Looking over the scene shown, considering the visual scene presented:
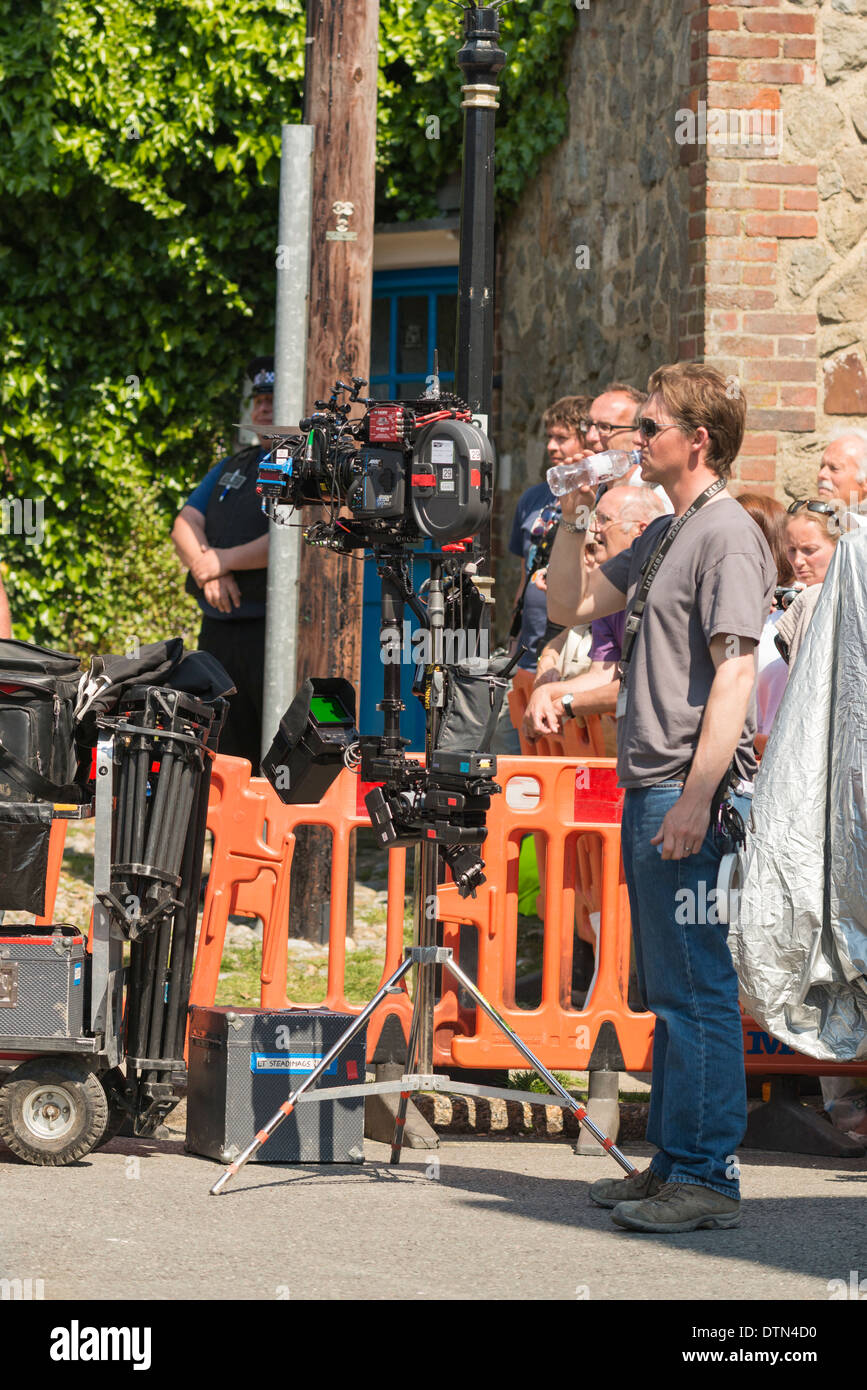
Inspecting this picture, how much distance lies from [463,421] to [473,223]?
1.81 meters

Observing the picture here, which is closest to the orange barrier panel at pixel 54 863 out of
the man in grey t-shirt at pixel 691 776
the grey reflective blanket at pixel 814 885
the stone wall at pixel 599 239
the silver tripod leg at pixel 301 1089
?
the silver tripod leg at pixel 301 1089

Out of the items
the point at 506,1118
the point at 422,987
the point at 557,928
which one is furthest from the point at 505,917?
the point at 422,987

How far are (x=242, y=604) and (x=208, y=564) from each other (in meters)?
0.25

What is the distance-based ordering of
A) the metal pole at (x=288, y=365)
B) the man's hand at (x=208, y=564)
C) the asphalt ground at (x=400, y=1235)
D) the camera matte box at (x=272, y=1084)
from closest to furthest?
1. the asphalt ground at (x=400, y=1235)
2. the camera matte box at (x=272, y=1084)
3. the metal pole at (x=288, y=365)
4. the man's hand at (x=208, y=564)

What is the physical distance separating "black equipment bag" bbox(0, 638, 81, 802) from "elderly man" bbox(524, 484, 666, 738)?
161 cm

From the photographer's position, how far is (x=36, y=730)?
534cm

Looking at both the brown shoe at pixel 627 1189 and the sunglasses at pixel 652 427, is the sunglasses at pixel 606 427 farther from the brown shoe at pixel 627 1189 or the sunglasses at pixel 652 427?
the brown shoe at pixel 627 1189

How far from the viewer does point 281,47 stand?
10.9 metres

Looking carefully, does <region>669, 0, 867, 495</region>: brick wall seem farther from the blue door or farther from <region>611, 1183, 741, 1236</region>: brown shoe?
A: <region>611, 1183, 741, 1236</region>: brown shoe

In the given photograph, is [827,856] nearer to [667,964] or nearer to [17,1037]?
[667,964]

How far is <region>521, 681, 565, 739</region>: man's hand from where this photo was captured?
621cm

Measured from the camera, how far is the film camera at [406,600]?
16.6 feet

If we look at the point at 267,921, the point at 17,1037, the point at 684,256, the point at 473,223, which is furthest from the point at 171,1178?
the point at 684,256

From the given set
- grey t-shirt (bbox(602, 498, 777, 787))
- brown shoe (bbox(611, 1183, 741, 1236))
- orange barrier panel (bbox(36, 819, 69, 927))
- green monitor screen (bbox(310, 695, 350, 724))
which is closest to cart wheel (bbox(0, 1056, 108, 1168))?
orange barrier panel (bbox(36, 819, 69, 927))
